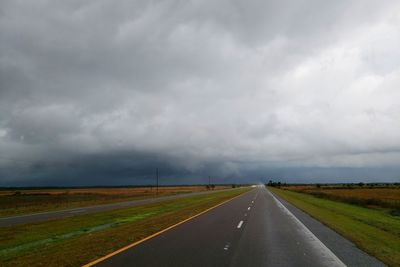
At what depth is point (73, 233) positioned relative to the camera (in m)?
15.8

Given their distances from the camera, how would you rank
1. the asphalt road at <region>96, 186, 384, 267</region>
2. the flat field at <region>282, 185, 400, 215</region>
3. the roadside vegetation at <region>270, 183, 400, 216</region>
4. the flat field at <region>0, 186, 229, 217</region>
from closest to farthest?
the asphalt road at <region>96, 186, 384, 267</region>
the flat field at <region>0, 186, 229, 217</region>
the roadside vegetation at <region>270, 183, 400, 216</region>
the flat field at <region>282, 185, 400, 215</region>

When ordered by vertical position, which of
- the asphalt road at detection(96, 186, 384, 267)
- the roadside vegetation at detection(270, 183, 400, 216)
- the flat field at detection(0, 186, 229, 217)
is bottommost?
the roadside vegetation at detection(270, 183, 400, 216)

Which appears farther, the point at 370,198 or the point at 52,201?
the point at 52,201

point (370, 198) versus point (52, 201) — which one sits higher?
point (52, 201)

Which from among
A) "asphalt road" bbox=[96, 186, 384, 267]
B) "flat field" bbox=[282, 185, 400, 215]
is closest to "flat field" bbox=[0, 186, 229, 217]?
"asphalt road" bbox=[96, 186, 384, 267]

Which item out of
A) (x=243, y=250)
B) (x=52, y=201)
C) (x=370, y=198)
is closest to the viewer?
(x=243, y=250)

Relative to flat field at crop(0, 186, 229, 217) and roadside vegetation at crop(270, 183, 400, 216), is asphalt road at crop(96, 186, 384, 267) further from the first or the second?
roadside vegetation at crop(270, 183, 400, 216)

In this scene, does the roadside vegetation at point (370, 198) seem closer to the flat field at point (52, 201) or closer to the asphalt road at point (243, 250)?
the asphalt road at point (243, 250)

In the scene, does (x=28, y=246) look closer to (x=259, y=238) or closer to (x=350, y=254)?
(x=259, y=238)

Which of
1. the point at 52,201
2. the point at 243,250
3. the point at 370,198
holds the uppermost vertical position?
the point at 52,201

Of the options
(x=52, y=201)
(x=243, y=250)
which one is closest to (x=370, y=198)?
(x=52, y=201)

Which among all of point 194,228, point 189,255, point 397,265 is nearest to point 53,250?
point 189,255

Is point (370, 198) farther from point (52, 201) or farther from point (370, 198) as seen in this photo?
point (52, 201)

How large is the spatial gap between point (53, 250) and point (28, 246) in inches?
73.3
